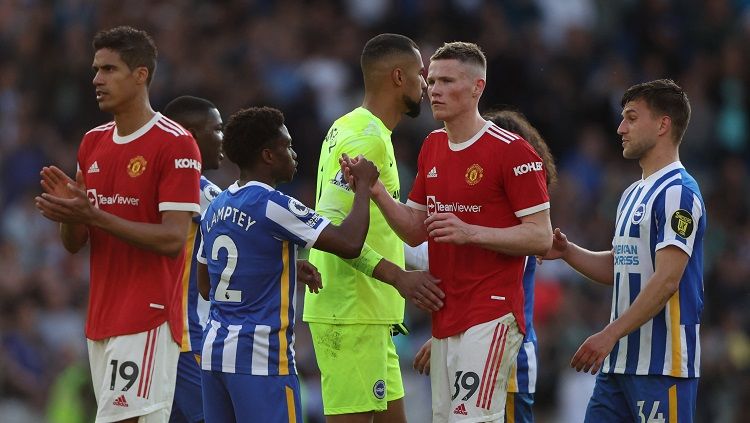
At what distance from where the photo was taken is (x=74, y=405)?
15438 mm

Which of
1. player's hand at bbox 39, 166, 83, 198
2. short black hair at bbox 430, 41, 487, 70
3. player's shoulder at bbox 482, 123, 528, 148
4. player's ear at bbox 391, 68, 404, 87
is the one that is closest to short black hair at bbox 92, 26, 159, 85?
player's hand at bbox 39, 166, 83, 198

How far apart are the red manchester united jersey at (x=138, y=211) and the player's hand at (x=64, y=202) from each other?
0.39 metres

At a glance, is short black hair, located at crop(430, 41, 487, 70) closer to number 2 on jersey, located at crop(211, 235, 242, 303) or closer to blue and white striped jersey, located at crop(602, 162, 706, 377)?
blue and white striped jersey, located at crop(602, 162, 706, 377)

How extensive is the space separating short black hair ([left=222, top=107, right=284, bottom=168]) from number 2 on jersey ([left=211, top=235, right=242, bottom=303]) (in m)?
0.47

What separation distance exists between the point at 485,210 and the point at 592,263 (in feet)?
3.83

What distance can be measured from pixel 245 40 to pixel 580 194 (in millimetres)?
5398

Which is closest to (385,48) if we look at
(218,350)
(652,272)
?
(652,272)

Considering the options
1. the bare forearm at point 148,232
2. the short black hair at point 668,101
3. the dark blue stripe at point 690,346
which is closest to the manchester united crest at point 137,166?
the bare forearm at point 148,232

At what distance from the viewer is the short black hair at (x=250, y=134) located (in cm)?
789

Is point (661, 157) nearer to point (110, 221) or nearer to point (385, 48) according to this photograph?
point (385, 48)

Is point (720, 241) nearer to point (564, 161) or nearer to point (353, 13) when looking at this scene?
point (564, 161)

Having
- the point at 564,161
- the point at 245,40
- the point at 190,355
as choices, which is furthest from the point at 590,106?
the point at 190,355

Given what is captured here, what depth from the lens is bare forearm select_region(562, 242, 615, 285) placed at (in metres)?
8.62

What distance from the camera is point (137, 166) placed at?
7.93 m
